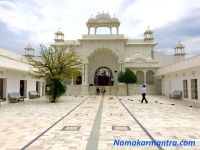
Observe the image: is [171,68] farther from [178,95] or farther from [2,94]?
[2,94]

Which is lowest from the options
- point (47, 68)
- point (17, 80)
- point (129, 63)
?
point (17, 80)

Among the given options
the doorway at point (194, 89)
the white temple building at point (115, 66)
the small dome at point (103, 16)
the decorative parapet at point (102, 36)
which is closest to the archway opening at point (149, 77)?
the white temple building at point (115, 66)

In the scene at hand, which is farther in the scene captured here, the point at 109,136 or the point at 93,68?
the point at 93,68

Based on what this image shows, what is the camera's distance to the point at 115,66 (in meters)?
26.1

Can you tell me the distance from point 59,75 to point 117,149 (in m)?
9.81

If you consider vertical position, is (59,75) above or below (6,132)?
above

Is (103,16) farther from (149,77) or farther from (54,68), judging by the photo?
(54,68)

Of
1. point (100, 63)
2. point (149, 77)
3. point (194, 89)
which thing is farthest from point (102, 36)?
point (194, 89)

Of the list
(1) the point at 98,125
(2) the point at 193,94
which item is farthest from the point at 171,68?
(1) the point at 98,125

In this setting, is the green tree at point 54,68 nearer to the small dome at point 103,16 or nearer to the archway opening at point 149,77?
the small dome at point 103,16

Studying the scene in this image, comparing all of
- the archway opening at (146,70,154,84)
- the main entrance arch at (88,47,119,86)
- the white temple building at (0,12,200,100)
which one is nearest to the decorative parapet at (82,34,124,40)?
the white temple building at (0,12,200,100)

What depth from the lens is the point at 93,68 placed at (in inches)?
1033

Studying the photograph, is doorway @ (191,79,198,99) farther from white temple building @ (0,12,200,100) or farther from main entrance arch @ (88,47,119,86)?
main entrance arch @ (88,47,119,86)

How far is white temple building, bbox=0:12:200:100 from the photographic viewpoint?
13.4 m
